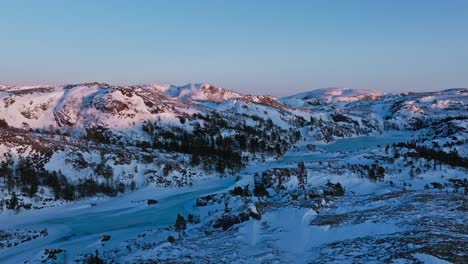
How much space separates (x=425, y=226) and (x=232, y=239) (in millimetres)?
11076

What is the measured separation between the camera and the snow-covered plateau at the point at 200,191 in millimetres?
24438

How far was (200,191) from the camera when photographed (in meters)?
63.7

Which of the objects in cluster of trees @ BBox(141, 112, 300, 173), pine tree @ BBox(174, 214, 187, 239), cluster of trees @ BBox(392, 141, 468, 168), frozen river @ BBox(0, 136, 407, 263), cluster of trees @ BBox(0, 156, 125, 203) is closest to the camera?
pine tree @ BBox(174, 214, 187, 239)

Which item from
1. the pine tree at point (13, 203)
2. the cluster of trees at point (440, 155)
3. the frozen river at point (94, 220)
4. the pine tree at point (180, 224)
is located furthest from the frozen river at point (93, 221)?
the cluster of trees at point (440, 155)

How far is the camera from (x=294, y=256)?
75.3 feet

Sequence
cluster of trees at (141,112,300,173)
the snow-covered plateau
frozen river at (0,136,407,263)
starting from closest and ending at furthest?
the snow-covered plateau < frozen river at (0,136,407,263) < cluster of trees at (141,112,300,173)

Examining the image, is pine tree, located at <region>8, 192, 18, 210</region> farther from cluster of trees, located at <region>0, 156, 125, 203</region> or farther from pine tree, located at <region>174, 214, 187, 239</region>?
pine tree, located at <region>174, 214, 187, 239</region>

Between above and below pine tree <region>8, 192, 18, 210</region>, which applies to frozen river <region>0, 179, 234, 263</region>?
below

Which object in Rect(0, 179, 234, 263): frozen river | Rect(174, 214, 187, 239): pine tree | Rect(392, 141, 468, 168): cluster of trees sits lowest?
Rect(392, 141, 468, 168): cluster of trees

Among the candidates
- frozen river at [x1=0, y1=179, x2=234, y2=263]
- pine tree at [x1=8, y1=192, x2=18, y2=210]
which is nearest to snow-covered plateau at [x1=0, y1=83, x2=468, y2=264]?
pine tree at [x1=8, y1=192, x2=18, y2=210]

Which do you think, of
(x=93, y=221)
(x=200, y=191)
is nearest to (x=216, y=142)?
(x=200, y=191)

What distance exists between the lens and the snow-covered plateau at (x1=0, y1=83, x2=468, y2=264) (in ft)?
80.2

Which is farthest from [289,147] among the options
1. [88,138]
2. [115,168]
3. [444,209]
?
[444,209]

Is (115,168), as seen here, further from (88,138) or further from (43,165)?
(88,138)
